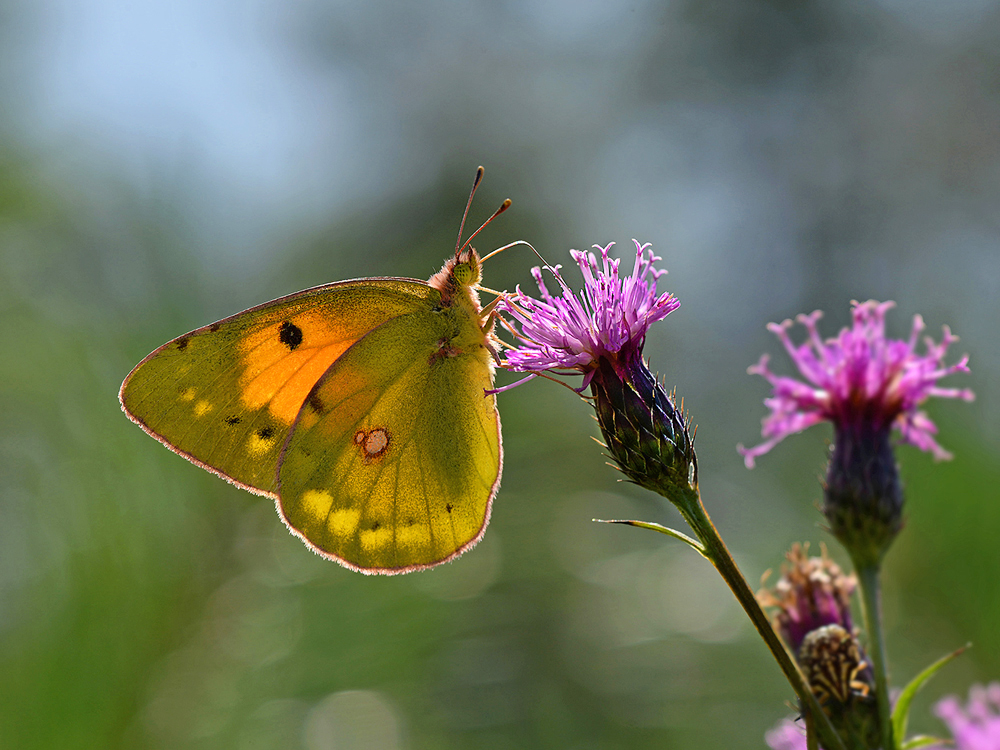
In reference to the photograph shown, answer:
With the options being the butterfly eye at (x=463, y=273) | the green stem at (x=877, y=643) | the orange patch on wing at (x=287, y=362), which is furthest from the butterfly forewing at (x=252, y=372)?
the green stem at (x=877, y=643)

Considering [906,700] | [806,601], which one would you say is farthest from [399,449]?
[906,700]

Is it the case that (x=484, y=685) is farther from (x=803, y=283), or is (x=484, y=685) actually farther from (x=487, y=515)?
(x=803, y=283)

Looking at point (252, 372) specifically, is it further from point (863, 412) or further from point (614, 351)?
point (863, 412)

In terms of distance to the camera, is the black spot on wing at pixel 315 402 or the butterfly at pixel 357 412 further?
the black spot on wing at pixel 315 402

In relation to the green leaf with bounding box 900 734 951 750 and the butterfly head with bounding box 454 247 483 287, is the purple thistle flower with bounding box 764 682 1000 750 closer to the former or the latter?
the green leaf with bounding box 900 734 951 750

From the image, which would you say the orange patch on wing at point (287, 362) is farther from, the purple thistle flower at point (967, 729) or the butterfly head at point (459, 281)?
the purple thistle flower at point (967, 729)

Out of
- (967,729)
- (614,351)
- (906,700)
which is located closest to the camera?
(906,700)

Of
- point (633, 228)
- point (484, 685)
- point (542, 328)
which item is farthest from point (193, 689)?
point (633, 228)
